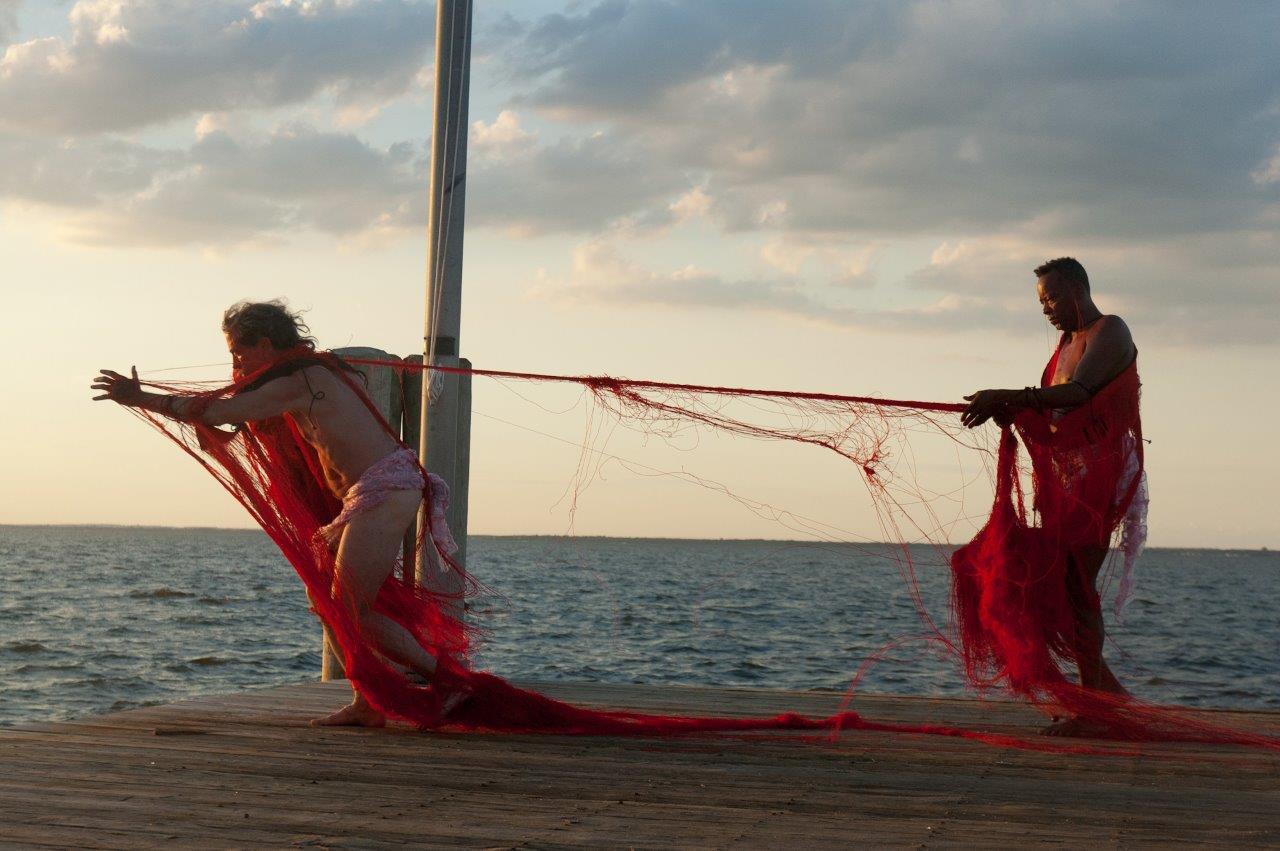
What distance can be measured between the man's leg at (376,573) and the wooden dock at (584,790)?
0.23 meters

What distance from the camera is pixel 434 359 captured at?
5949mm

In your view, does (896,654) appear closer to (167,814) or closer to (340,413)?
(340,413)

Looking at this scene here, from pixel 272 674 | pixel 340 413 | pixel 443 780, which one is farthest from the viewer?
pixel 272 674

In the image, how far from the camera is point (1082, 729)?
15.7ft

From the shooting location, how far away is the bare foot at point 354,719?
4.79 meters

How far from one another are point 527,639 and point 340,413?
1194 cm

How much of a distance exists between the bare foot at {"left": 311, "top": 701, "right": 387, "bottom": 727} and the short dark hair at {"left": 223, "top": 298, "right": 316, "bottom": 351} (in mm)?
1350

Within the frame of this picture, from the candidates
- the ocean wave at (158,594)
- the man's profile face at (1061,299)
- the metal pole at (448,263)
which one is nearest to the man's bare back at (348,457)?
the metal pole at (448,263)

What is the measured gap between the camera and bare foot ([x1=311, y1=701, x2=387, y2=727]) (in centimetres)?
479

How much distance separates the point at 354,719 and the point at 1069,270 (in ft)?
10.4

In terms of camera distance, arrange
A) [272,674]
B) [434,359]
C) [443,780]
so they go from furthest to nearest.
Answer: [272,674], [434,359], [443,780]

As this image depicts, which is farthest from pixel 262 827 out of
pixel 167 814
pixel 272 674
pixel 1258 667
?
pixel 1258 667

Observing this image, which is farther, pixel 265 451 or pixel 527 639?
pixel 527 639

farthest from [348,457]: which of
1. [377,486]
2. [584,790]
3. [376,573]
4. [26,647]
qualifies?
[26,647]
